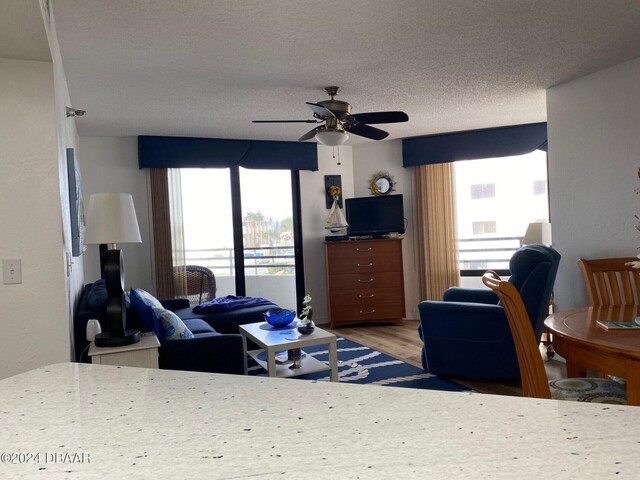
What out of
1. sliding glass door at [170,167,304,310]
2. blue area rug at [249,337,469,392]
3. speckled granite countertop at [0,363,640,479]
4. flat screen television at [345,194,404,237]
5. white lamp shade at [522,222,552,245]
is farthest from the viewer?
flat screen television at [345,194,404,237]

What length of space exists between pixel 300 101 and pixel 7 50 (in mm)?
2431

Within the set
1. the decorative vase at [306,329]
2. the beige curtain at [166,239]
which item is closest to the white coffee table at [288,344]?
A: the decorative vase at [306,329]

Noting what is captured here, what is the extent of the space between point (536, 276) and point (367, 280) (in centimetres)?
275

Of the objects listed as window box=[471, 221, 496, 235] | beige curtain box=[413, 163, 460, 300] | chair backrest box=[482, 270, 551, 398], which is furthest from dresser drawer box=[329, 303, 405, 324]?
chair backrest box=[482, 270, 551, 398]

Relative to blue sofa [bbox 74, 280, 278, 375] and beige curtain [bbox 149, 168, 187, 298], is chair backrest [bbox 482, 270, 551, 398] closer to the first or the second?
blue sofa [bbox 74, 280, 278, 375]

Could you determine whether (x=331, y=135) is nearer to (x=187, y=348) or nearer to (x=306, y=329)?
(x=306, y=329)

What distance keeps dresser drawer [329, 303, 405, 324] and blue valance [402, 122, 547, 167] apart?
1.78 metres

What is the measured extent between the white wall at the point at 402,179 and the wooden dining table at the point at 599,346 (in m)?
3.89

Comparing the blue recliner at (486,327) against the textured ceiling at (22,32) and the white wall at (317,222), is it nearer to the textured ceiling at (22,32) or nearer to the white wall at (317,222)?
the white wall at (317,222)

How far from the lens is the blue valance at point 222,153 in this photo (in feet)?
17.4

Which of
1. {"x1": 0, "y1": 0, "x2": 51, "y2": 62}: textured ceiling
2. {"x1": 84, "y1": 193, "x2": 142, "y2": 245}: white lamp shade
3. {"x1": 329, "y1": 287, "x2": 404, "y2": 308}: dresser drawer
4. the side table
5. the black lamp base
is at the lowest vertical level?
{"x1": 329, "y1": 287, "x2": 404, "y2": 308}: dresser drawer

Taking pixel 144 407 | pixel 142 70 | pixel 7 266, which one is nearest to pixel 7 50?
pixel 7 266

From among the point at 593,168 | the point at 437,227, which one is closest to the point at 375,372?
the point at 593,168

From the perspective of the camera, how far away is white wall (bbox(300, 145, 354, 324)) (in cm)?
614
